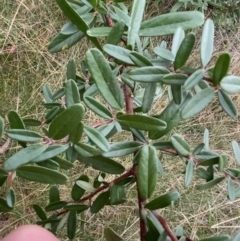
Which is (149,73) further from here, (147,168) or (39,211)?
(39,211)

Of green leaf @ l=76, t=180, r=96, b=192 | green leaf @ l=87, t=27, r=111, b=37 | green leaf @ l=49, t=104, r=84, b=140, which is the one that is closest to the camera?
green leaf @ l=49, t=104, r=84, b=140

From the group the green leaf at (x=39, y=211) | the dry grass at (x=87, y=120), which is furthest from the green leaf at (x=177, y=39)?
the dry grass at (x=87, y=120)

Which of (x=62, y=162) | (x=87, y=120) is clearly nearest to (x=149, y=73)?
(x=62, y=162)

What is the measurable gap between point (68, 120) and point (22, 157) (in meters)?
0.06

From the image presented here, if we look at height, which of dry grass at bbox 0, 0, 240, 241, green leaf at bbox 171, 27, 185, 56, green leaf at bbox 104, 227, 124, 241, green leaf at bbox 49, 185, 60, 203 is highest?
green leaf at bbox 171, 27, 185, 56

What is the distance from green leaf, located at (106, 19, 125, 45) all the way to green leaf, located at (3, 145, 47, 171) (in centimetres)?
17

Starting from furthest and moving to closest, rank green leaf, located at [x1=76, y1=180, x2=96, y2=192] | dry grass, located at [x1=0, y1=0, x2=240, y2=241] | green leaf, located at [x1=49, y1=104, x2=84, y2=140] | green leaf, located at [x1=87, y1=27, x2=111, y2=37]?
dry grass, located at [x1=0, y1=0, x2=240, y2=241] → green leaf, located at [x1=76, y1=180, x2=96, y2=192] → green leaf, located at [x1=87, y1=27, x2=111, y2=37] → green leaf, located at [x1=49, y1=104, x2=84, y2=140]

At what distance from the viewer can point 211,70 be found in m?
0.50

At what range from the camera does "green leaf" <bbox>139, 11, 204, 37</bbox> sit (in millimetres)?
559

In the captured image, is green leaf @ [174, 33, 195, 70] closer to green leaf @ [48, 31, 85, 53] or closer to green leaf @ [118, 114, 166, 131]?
green leaf @ [118, 114, 166, 131]

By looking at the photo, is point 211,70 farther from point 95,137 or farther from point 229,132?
point 229,132

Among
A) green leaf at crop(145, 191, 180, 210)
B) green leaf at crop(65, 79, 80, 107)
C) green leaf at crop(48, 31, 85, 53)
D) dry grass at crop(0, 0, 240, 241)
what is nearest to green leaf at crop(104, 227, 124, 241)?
green leaf at crop(145, 191, 180, 210)

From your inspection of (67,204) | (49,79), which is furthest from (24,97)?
(67,204)

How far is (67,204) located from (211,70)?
12.8 inches
